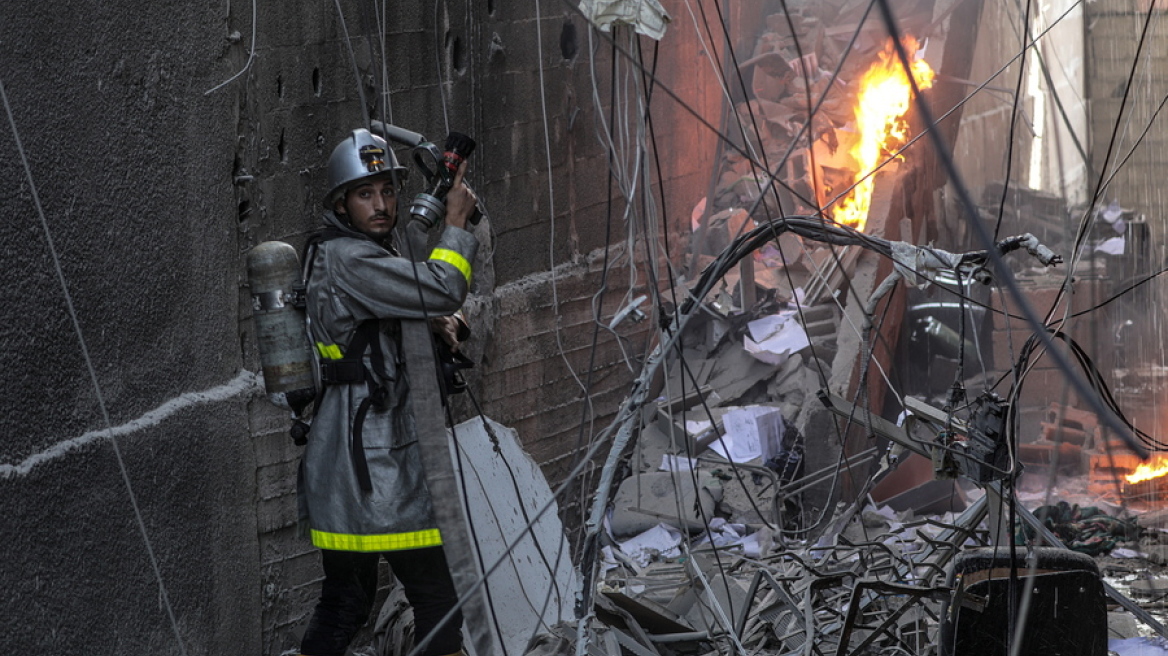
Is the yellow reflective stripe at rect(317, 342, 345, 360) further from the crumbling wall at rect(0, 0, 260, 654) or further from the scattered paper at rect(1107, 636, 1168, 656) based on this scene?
the scattered paper at rect(1107, 636, 1168, 656)

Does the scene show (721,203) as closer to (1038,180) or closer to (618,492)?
(618,492)

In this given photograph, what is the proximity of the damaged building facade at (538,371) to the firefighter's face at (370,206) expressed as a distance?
0.56 meters

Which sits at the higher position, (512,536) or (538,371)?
(538,371)

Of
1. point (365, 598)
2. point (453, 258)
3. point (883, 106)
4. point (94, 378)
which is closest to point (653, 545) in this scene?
point (365, 598)

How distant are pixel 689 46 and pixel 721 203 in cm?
187

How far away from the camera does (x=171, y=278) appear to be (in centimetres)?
462

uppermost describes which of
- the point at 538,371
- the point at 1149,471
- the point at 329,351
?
the point at 329,351

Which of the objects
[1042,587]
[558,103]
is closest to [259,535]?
[1042,587]

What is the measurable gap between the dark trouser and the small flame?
616cm

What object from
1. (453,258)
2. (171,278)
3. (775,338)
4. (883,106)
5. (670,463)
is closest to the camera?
(453,258)

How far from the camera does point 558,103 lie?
765 cm

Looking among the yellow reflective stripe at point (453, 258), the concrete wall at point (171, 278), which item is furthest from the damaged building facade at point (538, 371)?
the yellow reflective stripe at point (453, 258)

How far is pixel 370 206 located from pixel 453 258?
386mm

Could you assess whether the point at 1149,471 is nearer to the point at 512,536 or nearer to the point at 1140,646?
the point at 1140,646
